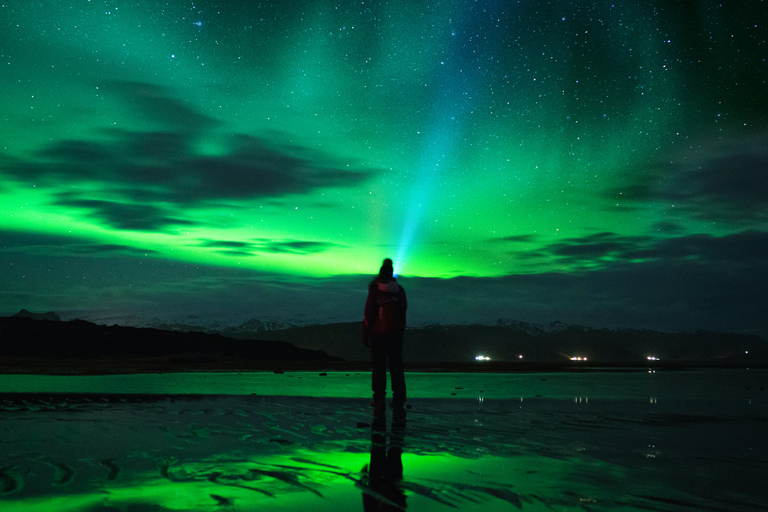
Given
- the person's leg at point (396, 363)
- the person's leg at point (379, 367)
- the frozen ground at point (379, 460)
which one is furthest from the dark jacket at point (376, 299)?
the frozen ground at point (379, 460)

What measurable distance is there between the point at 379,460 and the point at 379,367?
248 inches

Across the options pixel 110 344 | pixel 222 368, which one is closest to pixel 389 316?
pixel 222 368

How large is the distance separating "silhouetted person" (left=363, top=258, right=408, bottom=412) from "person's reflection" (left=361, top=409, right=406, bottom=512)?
393 centimetres

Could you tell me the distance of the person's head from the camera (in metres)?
11.9

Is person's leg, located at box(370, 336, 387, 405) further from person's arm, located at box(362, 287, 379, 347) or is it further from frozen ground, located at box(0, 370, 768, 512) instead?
frozen ground, located at box(0, 370, 768, 512)

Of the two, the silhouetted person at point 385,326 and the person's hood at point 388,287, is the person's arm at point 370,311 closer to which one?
the silhouetted person at point 385,326

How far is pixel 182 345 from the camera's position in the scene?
403 feet

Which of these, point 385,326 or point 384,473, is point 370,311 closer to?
point 385,326

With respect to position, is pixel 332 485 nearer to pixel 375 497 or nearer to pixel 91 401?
pixel 375 497

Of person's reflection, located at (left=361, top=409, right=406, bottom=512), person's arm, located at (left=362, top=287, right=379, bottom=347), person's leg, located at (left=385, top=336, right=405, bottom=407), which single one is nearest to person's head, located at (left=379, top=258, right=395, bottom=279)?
person's arm, located at (left=362, top=287, right=379, bottom=347)

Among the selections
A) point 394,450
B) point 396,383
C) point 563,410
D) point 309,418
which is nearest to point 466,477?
point 394,450

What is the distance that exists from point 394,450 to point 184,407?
241 inches

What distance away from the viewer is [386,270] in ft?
39.0

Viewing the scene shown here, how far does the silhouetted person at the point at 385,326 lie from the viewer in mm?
11539
